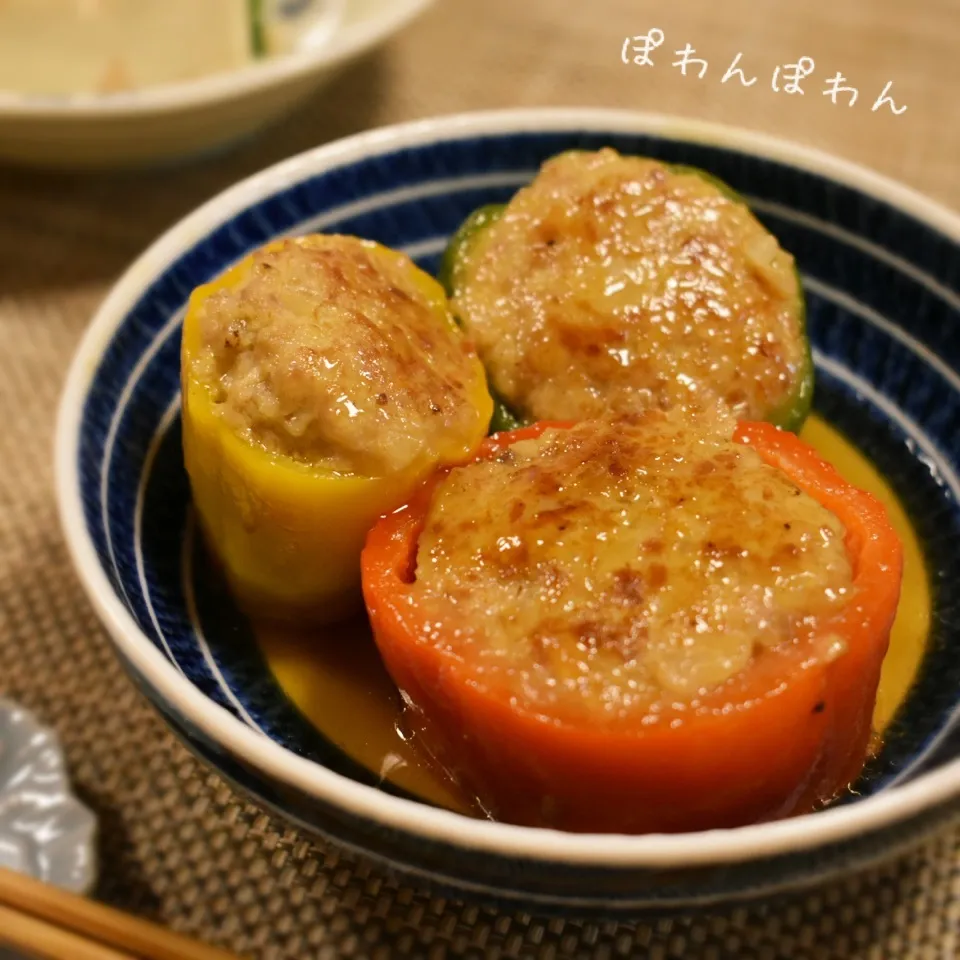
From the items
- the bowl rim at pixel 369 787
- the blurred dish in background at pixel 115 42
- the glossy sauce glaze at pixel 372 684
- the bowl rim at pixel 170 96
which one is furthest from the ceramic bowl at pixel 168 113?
the glossy sauce glaze at pixel 372 684

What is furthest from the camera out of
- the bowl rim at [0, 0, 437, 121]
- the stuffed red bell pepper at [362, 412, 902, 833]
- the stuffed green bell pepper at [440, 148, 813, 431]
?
the bowl rim at [0, 0, 437, 121]

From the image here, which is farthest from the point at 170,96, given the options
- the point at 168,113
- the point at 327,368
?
the point at 327,368

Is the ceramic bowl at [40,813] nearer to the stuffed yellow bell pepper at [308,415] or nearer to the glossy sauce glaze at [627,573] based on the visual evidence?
the stuffed yellow bell pepper at [308,415]

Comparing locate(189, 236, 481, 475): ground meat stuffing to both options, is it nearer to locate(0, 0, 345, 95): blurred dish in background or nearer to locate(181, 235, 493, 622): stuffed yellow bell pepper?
locate(181, 235, 493, 622): stuffed yellow bell pepper

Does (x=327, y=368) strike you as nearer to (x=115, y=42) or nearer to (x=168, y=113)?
(x=168, y=113)

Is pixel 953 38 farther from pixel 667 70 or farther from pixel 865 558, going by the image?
pixel 865 558

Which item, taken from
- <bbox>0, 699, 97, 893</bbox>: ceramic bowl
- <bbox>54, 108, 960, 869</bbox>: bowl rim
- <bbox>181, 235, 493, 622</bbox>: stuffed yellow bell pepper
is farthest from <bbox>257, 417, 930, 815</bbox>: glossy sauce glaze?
<bbox>0, 699, 97, 893</bbox>: ceramic bowl

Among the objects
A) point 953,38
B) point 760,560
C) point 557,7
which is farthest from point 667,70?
point 760,560

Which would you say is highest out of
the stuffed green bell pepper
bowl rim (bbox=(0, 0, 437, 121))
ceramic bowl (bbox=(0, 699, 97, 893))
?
the stuffed green bell pepper
